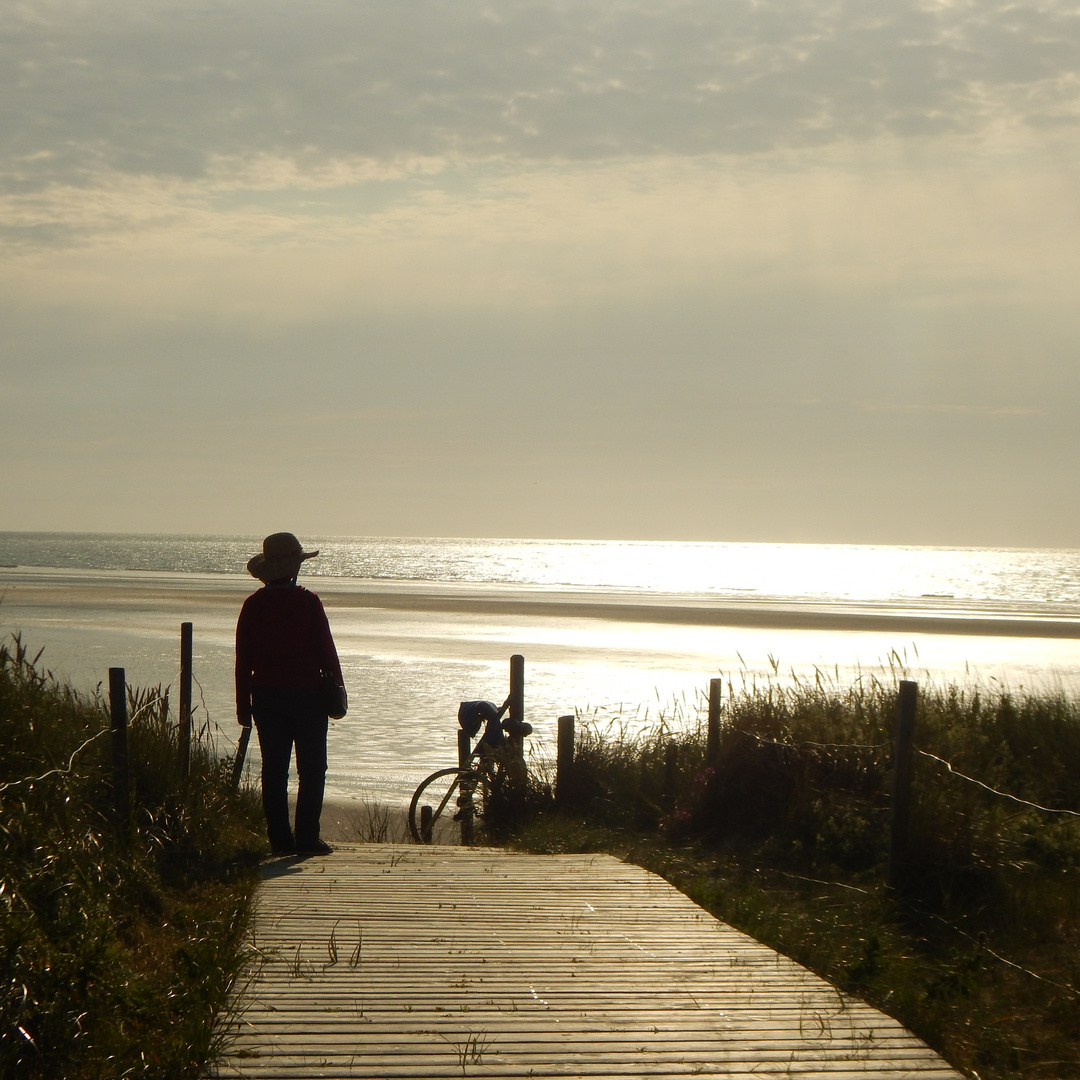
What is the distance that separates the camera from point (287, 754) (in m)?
7.64

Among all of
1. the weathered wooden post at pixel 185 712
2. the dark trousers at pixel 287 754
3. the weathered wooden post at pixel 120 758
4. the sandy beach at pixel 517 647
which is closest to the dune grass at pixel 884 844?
the sandy beach at pixel 517 647

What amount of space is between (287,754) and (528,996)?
3.61 meters

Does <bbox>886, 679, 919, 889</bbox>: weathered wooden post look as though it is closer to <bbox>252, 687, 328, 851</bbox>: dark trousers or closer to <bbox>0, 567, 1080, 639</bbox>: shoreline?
<bbox>252, 687, 328, 851</bbox>: dark trousers

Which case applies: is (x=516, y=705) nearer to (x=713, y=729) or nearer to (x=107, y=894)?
(x=713, y=729)

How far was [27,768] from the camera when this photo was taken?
6.35m

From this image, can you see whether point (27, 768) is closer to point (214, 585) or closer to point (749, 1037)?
point (749, 1037)

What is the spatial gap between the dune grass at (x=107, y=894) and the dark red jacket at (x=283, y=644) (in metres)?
0.81

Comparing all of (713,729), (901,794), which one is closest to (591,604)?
(713,729)

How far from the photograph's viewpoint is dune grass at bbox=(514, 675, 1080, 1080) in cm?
518

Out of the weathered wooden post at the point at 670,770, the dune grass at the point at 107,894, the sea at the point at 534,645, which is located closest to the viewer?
the dune grass at the point at 107,894

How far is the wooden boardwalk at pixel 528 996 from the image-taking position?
150 inches

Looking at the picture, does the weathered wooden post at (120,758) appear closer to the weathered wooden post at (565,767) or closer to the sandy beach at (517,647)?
the sandy beach at (517,647)

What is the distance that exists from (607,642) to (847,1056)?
3010 centimetres

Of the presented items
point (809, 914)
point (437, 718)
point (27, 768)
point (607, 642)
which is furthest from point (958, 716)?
point (607, 642)
